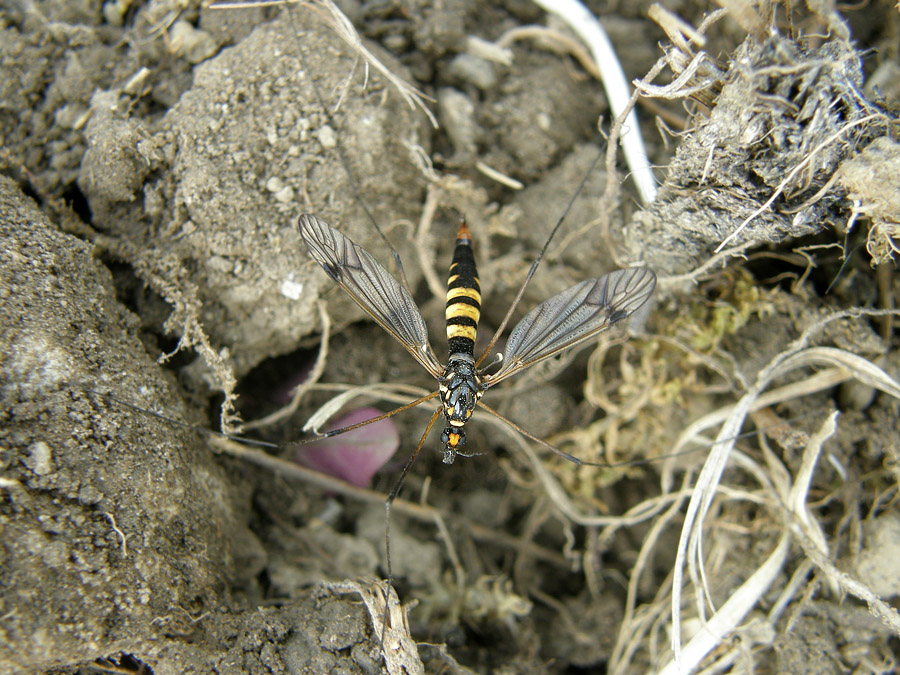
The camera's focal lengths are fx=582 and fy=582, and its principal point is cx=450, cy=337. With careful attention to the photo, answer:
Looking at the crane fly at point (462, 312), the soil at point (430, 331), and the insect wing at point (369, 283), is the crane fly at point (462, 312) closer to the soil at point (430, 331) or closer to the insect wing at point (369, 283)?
the insect wing at point (369, 283)

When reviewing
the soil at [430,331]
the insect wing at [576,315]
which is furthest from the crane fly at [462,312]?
the soil at [430,331]

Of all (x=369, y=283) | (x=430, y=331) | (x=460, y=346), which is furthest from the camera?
(x=430, y=331)

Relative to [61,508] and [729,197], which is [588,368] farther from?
[61,508]

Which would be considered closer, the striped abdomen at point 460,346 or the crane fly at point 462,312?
the crane fly at point 462,312

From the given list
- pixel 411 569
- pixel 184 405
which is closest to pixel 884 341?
pixel 411 569

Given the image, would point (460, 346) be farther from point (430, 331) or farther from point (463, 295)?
point (430, 331)

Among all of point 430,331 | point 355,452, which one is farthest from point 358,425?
point 430,331
